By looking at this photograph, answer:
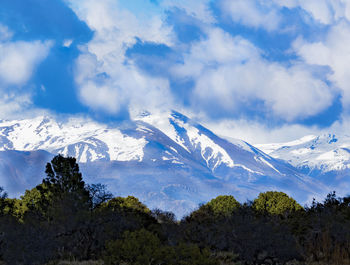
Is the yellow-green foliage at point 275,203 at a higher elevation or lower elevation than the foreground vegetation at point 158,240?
higher

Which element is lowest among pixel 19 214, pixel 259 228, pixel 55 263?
pixel 55 263

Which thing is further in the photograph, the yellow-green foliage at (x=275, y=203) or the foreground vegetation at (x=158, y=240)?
the yellow-green foliage at (x=275, y=203)

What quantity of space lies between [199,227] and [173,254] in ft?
53.2

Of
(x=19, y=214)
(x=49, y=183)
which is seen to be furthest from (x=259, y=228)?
(x=19, y=214)

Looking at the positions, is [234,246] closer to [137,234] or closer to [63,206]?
[137,234]

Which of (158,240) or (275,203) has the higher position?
(275,203)

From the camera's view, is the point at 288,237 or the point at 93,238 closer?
the point at 288,237

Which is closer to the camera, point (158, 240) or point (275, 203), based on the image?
point (158, 240)

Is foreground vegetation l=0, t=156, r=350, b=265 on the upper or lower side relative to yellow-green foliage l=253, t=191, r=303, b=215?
lower

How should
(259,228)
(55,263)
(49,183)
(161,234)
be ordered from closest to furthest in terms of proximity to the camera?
(259,228) < (55,263) < (161,234) < (49,183)

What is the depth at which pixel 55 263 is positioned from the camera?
2908cm

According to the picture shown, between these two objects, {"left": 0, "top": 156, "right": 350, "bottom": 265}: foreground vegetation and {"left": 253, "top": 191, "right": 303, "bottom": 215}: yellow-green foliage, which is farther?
{"left": 253, "top": 191, "right": 303, "bottom": 215}: yellow-green foliage

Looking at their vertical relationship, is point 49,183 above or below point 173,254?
above

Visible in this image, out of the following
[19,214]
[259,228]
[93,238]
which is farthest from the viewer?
[19,214]
